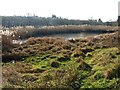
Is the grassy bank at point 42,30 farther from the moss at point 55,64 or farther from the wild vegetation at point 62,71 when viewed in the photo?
the moss at point 55,64

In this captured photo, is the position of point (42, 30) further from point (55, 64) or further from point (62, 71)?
point (62, 71)

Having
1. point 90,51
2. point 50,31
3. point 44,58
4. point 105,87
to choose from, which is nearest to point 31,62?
point 44,58

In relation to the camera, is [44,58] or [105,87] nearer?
[105,87]

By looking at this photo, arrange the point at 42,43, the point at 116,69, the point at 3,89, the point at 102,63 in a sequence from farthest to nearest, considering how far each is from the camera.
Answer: the point at 42,43 < the point at 102,63 < the point at 116,69 < the point at 3,89

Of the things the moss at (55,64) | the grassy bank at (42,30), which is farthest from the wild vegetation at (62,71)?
the grassy bank at (42,30)

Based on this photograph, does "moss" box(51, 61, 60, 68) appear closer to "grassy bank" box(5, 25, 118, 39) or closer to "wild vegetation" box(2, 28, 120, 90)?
"wild vegetation" box(2, 28, 120, 90)

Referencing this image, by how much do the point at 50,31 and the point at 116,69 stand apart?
3913cm

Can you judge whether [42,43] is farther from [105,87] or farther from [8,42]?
[105,87]

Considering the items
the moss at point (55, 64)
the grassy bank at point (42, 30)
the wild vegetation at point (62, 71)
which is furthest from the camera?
the grassy bank at point (42, 30)

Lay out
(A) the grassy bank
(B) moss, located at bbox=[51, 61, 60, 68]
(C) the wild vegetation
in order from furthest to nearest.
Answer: (A) the grassy bank → (B) moss, located at bbox=[51, 61, 60, 68] → (C) the wild vegetation

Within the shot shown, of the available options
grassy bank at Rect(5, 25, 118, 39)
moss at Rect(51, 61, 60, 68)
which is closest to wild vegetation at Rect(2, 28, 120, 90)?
moss at Rect(51, 61, 60, 68)

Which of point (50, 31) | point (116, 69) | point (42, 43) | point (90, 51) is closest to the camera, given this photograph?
point (116, 69)

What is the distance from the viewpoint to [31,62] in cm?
2138

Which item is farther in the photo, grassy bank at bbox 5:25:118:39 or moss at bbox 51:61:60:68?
grassy bank at bbox 5:25:118:39
